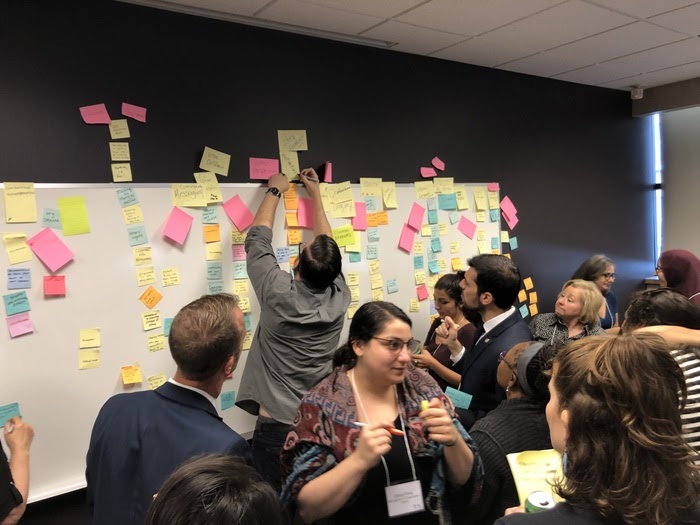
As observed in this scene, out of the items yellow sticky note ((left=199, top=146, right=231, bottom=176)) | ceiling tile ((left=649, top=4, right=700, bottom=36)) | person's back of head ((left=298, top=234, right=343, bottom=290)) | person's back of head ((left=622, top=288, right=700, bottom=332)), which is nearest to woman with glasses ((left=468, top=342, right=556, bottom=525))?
person's back of head ((left=622, top=288, right=700, bottom=332))

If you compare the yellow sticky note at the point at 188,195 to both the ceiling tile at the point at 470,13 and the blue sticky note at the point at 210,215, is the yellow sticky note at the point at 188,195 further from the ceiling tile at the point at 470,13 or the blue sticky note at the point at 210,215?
the ceiling tile at the point at 470,13

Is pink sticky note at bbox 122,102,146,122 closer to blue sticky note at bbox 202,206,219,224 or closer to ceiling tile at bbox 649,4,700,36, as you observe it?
blue sticky note at bbox 202,206,219,224

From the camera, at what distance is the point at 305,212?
293 centimetres

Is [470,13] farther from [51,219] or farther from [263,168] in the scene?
[51,219]

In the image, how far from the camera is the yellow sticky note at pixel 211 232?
2.60 meters

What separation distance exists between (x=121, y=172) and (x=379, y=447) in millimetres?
1765

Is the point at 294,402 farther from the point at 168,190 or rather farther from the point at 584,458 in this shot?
the point at 584,458

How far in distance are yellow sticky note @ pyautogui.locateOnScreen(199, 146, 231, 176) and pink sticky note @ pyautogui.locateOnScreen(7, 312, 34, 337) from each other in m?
1.01

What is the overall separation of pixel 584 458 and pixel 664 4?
2.67m

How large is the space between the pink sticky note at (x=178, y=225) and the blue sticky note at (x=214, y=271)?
0.18 meters

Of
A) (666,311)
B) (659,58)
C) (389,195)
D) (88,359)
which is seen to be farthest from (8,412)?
(659,58)

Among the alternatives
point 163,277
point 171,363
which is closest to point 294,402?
point 171,363

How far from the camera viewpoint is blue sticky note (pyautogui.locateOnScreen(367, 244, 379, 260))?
3.22 meters

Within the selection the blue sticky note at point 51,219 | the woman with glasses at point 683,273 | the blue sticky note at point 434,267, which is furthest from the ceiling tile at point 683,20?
the blue sticky note at point 51,219
